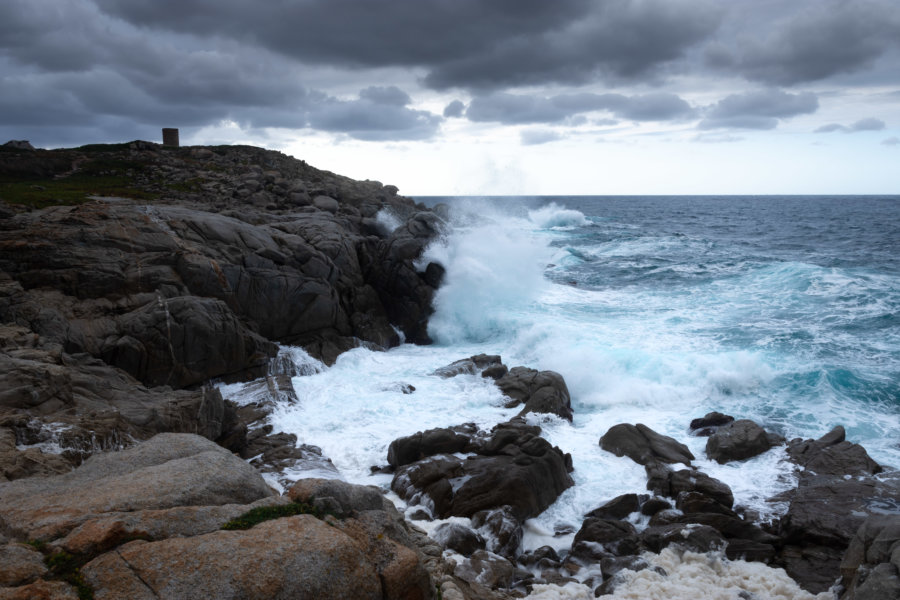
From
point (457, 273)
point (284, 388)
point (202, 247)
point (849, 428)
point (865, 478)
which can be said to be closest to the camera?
point (865, 478)

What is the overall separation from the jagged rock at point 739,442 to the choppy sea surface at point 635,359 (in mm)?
326

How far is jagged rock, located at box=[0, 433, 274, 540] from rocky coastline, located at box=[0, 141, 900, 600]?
44mm

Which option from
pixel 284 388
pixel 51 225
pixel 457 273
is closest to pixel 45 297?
pixel 51 225

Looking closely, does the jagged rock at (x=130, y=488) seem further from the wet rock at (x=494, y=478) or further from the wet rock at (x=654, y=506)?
the wet rock at (x=654, y=506)

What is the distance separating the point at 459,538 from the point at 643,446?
23.2 feet

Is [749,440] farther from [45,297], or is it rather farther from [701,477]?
[45,297]

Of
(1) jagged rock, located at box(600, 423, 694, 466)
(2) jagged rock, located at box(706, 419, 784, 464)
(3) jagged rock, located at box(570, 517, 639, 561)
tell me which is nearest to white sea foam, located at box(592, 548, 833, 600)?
(3) jagged rock, located at box(570, 517, 639, 561)

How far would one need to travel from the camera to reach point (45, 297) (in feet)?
66.2

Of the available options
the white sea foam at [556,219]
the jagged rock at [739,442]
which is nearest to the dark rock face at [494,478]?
the jagged rock at [739,442]

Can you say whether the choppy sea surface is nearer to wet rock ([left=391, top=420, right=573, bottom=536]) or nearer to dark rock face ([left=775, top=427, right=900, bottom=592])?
wet rock ([left=391, top=420, right=573, bottom=536])

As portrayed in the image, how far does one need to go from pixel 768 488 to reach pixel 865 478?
2.33 m

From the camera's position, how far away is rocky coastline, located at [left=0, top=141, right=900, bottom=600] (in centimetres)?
738

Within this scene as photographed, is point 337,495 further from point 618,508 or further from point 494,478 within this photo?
point 618,508

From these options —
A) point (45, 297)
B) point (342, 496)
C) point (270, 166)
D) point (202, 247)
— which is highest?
point (270, 166)
